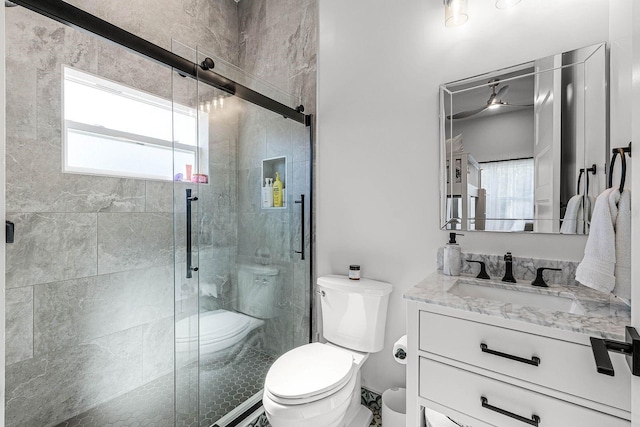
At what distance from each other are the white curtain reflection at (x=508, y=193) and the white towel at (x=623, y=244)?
1.29 feet

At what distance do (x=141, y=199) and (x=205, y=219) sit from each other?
0.74 metres

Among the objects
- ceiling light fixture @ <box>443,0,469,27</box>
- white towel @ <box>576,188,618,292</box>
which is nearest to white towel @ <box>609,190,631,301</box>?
white towel @ <box>576,188,618,292</box>

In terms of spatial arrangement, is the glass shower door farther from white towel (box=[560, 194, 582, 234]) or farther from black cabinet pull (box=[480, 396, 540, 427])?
white towel (box=[560, 194, 582, 234])

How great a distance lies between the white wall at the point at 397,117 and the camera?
1291 mm

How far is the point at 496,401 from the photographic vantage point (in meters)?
0.92

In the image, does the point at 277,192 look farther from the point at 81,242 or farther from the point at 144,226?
the point at 81,242

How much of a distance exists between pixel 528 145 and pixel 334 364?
1.34m

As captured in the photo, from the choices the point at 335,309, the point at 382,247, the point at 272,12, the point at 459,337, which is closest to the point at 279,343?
the point at 335,309

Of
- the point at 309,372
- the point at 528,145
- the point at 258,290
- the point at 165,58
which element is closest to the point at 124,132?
the point at 165,58

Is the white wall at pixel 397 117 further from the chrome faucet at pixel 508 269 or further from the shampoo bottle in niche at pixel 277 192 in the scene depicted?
the shampoo bottle in niche at pixel 277 192

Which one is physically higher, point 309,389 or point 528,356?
point 528,356

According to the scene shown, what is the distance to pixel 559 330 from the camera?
32.6 inches

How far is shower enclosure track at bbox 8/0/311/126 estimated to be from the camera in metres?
0.97

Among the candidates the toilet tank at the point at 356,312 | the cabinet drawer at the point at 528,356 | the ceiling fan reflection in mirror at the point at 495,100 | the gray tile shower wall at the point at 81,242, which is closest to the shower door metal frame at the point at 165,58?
the gray tile shower wall at the point at 81,242
